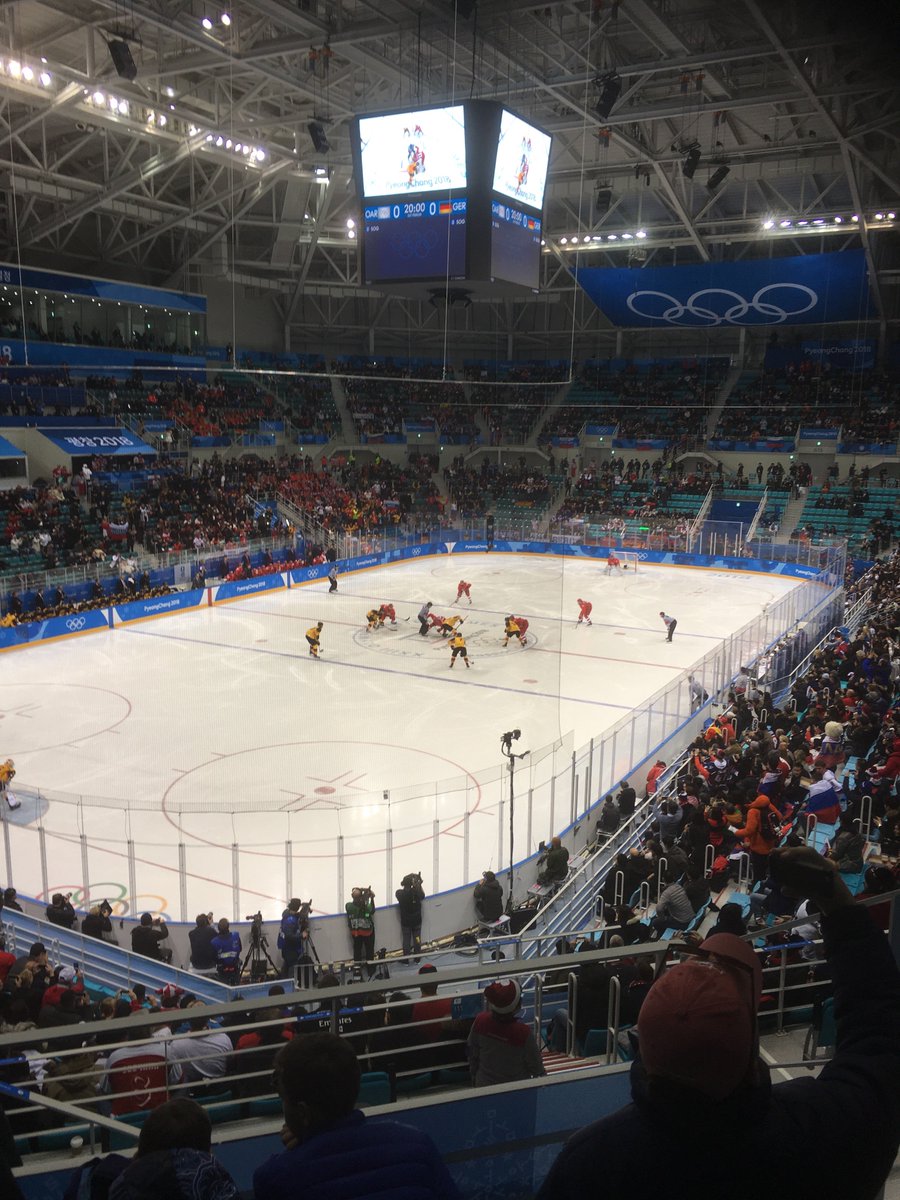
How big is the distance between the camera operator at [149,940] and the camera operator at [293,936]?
3.47ft

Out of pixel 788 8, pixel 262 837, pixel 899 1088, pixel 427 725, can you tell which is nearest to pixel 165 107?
pixel 427 725

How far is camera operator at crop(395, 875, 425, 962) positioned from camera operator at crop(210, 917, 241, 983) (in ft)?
4.71

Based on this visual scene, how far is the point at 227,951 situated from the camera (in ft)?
29.5

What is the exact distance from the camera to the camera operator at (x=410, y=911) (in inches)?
379

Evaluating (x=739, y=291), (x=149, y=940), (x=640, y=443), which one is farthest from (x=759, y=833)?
(x=640, y=443)

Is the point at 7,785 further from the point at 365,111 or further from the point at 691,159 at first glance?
the point at 691,159

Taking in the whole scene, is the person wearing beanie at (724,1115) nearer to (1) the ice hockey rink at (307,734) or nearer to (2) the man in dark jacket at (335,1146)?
(2) the man in dark jacket at (335,1146)

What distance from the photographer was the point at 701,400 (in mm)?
44156

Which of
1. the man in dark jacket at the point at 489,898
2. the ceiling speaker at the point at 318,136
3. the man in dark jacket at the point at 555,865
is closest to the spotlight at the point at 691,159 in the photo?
the ceiling speaker at the point at 318,136

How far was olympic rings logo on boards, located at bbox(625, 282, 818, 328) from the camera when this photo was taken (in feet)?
112

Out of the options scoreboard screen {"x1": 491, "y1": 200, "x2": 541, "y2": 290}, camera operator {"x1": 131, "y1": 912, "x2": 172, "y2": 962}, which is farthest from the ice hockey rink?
scoreboard screen {"x1": 491, "y1": 200, "x2": 541, "y2": 290}

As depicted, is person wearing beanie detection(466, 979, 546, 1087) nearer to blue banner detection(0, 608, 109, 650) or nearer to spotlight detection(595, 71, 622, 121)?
spotlight detection(595, 71, 622, 121)

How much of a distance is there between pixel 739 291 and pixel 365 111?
16.4 metres

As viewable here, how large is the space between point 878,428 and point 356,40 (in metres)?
27.2
